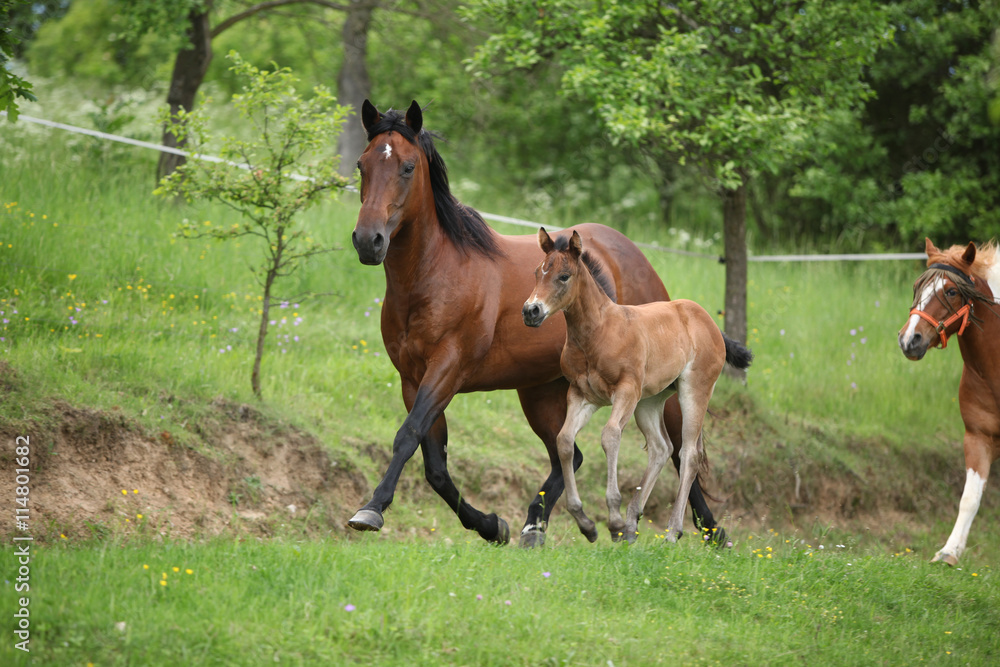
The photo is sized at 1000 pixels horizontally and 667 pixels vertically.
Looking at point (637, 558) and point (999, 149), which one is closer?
point (637, 558)

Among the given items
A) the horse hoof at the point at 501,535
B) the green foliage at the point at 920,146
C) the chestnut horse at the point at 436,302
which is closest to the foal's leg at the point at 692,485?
the chestnut horse at the point at 436,302

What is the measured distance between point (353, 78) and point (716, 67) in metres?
9.29

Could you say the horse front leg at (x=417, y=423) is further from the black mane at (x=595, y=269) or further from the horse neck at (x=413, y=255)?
the black mane at (x=595, y=269)

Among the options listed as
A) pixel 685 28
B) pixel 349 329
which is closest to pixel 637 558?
pixel 349 329

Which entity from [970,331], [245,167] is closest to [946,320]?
[970,331]

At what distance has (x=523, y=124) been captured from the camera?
70.4 ft

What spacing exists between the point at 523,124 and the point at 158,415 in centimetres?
1575

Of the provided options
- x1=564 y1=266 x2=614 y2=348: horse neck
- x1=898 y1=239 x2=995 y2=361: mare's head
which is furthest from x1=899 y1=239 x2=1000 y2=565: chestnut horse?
x1=564 y1=266 x2=614 y2=348: horse neck

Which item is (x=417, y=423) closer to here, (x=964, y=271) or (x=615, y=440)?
(x=615, y=440)

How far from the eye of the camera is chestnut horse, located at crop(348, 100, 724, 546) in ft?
18.4

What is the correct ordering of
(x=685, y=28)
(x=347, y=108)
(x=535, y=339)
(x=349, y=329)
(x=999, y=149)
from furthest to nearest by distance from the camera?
1. (x=999, y=149)
2. (x=685, y=28)
3. (x=349, y=329)
4. (x=347, y=108)
5. (x=535, y=339)

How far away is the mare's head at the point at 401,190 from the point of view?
539cm

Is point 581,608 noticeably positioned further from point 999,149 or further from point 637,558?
point 999,149

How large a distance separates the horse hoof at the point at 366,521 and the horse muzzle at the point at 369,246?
147cm
